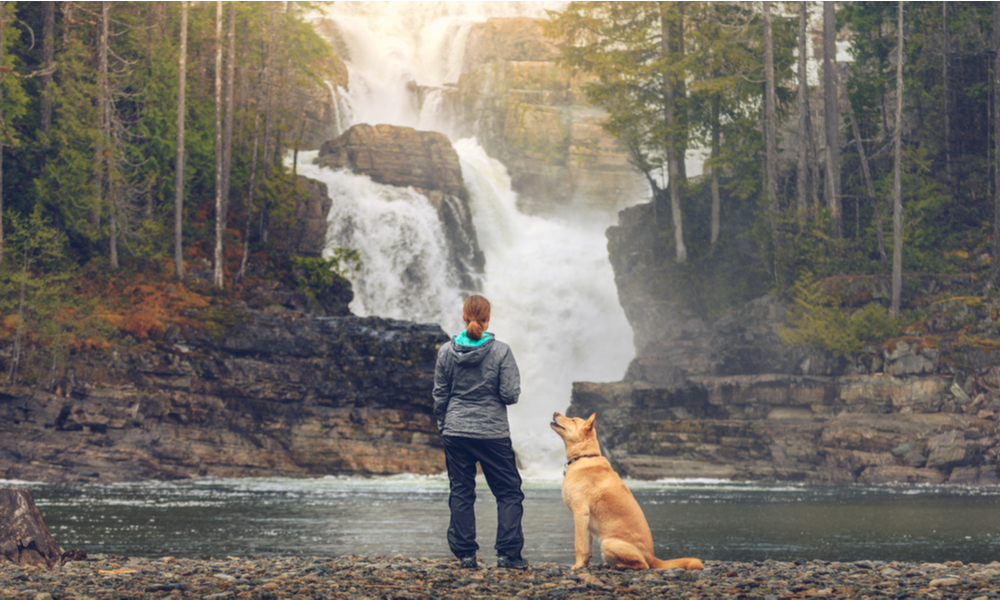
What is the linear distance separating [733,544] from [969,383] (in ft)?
56.1

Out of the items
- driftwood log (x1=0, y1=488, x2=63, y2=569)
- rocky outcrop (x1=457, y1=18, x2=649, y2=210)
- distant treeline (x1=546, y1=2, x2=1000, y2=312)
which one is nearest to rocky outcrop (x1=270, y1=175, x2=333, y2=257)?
distant treeline (x1=546, y1=2, x2=1000, y2=312)

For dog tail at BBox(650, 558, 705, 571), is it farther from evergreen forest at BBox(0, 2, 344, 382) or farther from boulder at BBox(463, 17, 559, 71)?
boulder at BBox(463, 17, 559, 71)

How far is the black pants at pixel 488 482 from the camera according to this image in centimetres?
655

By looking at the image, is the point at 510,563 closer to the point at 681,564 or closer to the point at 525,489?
the point at 681,564

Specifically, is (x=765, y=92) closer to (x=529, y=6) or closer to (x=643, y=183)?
(x=643, y=183)

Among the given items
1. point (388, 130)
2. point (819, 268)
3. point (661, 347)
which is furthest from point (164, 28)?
point (819, 268)

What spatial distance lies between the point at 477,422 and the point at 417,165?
138 ft

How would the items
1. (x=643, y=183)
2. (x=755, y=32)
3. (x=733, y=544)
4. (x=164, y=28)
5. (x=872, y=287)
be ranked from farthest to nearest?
(x=643, y=183) < (x=755, y=32) < (x=164, y=28) < (x=872, y=287) < (x=733, y=544)

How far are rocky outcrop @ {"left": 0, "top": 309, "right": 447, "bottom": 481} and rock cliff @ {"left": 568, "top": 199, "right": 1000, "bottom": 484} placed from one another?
6.86 m

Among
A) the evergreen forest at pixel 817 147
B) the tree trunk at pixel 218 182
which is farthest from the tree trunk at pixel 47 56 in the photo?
the evergreen forest at pixel 817 147

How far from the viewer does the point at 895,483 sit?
21953mm

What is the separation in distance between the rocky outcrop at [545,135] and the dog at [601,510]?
49.3 meters

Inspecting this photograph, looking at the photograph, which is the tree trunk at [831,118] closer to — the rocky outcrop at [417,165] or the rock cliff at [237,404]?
the rock cliff at [237,404]

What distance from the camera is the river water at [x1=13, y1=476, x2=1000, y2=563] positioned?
1012cm
